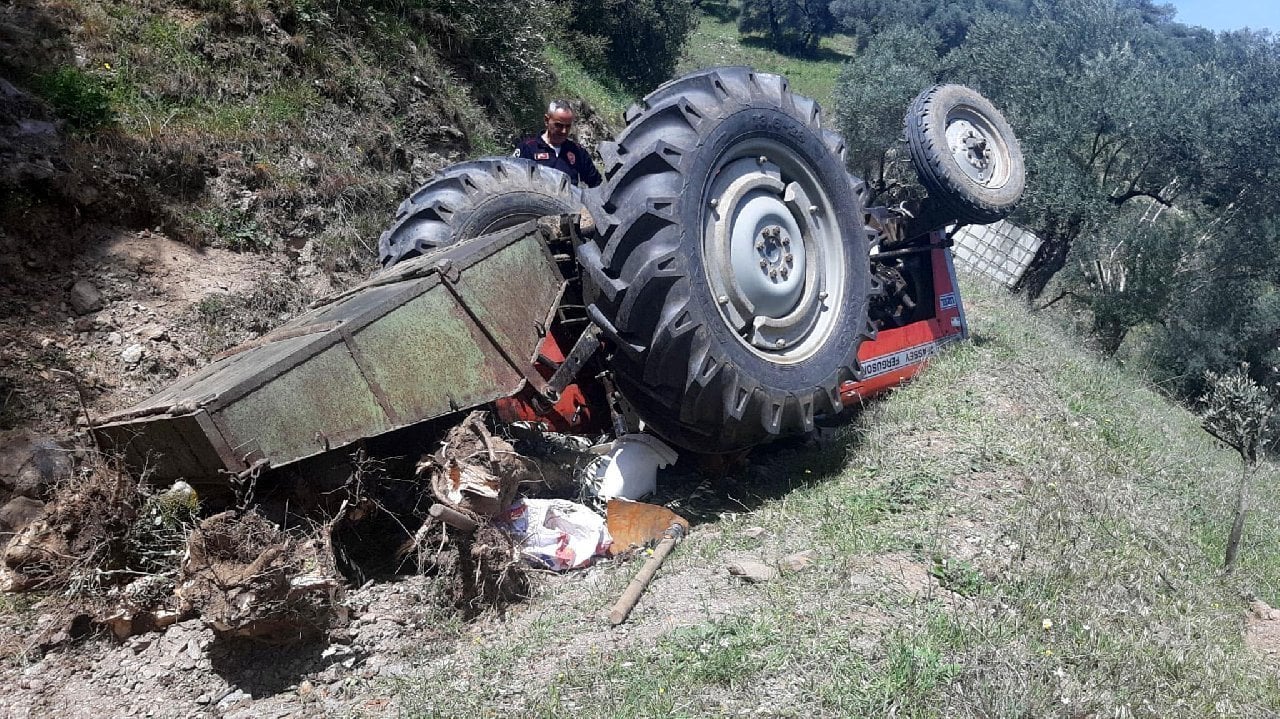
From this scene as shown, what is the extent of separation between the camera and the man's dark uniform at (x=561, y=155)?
6.50 m

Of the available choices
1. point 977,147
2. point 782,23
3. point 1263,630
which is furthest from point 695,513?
point 782,23

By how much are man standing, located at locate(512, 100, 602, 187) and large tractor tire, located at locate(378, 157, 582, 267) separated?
2.83 ft

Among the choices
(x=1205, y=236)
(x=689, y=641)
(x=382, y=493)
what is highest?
(x=382, y=493)

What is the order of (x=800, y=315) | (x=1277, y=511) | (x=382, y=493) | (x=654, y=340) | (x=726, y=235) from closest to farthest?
(x=382, y=493)
(x=654, y=340)
(x=726, y=235)
(x=800, y=315)
(x=1277, y=511)

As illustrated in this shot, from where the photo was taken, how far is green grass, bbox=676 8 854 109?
1369 inches

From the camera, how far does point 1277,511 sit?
23.0 ft

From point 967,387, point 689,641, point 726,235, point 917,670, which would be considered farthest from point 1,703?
point 967,387

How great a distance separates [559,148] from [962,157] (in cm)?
304

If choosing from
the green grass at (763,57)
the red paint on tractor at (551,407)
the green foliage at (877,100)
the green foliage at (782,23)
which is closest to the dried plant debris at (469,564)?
the red paint on tractor at (551,407)

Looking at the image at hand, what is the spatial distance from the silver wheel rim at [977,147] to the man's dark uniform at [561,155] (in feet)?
9.00

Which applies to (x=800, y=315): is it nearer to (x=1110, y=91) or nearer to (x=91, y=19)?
(x=91, y=19)

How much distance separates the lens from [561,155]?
6578 millimetres

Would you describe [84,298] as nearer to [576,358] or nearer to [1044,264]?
[576,358]

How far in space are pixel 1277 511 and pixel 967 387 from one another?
325 cm
